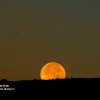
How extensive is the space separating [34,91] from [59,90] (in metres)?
2.44

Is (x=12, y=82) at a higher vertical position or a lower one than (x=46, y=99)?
higher

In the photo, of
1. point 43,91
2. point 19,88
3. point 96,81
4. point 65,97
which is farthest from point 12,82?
point 96,81

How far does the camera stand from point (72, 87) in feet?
108

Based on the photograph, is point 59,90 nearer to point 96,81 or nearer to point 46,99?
point 46,99

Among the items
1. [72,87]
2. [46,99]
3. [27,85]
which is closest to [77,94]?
[72,87]

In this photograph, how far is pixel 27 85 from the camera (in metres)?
33.1

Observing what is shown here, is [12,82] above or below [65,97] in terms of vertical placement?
above

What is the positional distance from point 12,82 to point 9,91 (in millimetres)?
2108

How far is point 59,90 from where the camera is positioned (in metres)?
32.8

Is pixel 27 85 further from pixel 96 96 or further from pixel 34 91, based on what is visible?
pixel 96 96

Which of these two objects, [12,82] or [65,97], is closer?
[65,97]

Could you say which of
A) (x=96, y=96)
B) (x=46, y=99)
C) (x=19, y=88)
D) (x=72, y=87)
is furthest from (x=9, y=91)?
(x=96, y=96)

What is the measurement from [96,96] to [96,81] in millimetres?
1891

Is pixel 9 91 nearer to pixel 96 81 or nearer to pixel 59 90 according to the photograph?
pixel 59 90
